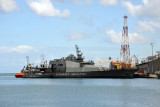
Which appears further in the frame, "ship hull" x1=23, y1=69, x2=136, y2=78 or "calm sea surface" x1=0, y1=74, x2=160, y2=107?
"ship hull" x1=23, y1=69, x2=136, y2=78

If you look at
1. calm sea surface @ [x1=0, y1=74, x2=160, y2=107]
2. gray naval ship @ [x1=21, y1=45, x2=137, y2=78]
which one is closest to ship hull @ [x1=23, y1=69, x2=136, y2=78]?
gray naval ship @ [x1=21, y1=45, x2=137, y2=78]

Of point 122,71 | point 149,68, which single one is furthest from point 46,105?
point 149,68

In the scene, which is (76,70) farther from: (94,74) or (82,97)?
(82,97)

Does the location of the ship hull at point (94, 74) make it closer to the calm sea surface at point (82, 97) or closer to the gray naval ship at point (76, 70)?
the gray naval ship at point (76, 70)

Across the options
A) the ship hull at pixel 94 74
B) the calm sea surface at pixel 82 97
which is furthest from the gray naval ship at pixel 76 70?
the calm sea surface at pixel 82 97

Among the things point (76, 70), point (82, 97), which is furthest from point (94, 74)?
point (82, 97)

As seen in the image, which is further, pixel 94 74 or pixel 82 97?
pixel 94 74

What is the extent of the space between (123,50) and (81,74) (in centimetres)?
2153

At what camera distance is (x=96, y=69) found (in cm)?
14012

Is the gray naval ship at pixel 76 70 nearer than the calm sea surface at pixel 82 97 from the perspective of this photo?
No

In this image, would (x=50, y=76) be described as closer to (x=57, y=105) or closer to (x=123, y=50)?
(x=123, y=50)

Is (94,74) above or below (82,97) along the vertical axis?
above

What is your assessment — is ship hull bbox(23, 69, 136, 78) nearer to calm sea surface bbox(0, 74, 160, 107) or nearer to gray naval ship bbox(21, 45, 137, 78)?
gray naval ship bbox(21, 45, 137, 78)

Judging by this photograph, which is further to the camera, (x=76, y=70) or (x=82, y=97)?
(x=76, y=70)
